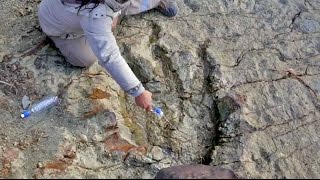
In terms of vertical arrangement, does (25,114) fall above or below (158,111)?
below

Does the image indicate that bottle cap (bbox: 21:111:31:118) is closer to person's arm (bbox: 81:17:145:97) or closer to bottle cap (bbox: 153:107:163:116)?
person's arm (bbox: 81:17:145:97)

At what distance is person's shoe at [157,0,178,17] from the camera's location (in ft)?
10.8

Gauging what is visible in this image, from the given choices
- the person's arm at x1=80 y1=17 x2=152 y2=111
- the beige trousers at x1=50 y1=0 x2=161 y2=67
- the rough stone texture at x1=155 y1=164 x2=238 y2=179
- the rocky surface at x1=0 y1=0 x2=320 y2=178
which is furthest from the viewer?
the beige trousers at x1=50 y1=0 x2=161 y2=67

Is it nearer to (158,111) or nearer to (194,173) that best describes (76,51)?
(158,111)

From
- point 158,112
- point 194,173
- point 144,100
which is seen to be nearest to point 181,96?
point 158,112

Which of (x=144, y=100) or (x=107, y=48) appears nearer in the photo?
(x=107, y=48)

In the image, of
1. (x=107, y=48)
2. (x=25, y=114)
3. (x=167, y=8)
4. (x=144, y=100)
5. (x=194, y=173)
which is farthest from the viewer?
(x=167, y=8)

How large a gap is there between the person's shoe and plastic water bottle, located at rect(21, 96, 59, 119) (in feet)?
2.76

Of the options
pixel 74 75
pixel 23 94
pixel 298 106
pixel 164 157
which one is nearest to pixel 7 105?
pixel 23 94

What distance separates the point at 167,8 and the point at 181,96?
1.93 ft

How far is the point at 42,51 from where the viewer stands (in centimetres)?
315

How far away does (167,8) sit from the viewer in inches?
130

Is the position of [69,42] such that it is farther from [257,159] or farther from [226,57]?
[257,159]

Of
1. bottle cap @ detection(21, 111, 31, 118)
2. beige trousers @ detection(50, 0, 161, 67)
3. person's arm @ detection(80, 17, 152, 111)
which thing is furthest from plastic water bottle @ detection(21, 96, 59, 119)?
person's arm @ detection(80, 17, 152, 111)
